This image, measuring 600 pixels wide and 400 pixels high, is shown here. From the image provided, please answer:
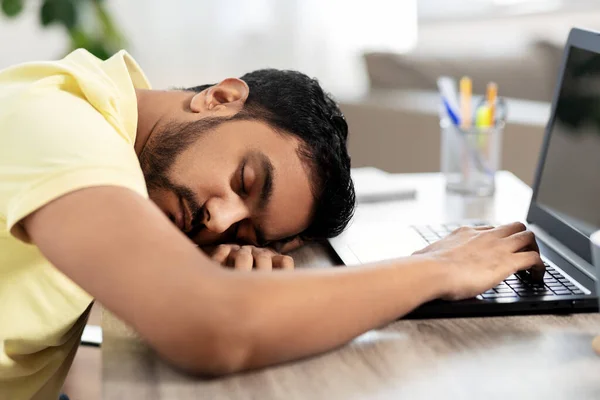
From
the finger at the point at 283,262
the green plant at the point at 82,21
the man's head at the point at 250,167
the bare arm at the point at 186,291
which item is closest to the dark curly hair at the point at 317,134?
the man's head at the point at 250,167

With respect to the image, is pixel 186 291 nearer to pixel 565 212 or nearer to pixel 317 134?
pixel 317 134

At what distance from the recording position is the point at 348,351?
739 millimetres

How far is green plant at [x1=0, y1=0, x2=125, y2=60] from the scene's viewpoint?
2.56 meters

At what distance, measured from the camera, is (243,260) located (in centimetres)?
98

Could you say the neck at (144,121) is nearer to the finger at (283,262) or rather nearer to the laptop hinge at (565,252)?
the finger at (283,262)

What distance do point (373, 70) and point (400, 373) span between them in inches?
82.0

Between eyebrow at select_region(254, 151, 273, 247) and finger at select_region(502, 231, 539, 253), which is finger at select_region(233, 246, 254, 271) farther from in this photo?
finger at select_region(502, 231, 539, 253)

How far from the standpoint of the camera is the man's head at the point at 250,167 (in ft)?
3.24

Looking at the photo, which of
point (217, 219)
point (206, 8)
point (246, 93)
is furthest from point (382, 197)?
point (206, 8)

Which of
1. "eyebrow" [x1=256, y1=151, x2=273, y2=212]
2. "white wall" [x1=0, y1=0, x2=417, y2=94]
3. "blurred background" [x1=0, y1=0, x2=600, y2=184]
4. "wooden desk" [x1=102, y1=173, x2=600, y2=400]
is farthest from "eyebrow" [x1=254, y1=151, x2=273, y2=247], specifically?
"white wall" [x1=0, y1=0, x2=417, y2=94]

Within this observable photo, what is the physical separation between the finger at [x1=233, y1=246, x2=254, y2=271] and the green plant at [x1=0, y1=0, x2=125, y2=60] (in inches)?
70.9

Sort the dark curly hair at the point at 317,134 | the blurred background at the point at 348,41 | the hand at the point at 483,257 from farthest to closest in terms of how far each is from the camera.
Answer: the blurred background at the point at 348,41 → the dark curly hair at the point at 317,134 → the hand at the point at 483,257

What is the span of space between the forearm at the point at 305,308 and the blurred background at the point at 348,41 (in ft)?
5.56

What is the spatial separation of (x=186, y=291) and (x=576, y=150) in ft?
2.11
